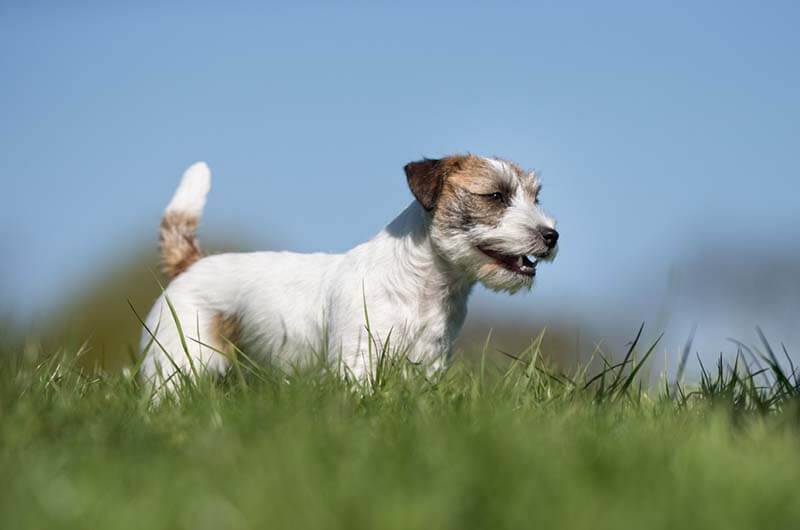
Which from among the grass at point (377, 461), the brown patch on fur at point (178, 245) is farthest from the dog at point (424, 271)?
the grass at point (377, 461)

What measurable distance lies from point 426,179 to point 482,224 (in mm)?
470

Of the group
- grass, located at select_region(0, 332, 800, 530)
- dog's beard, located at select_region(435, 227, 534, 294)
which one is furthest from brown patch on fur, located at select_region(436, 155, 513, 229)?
grass, located at select_region(0, 332, 800, 530)

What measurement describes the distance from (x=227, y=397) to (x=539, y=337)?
182 centimetres

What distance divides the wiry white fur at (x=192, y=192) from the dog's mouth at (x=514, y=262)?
2671 millimetres

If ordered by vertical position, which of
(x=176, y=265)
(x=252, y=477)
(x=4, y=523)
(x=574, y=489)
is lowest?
(x=176, y=265)

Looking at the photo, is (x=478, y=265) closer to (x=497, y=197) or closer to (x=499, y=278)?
(x=499, y=278)

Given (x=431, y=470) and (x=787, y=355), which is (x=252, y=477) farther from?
(x=787, y=355)

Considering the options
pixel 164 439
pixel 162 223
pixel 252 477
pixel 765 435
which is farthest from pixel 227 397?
pixel 162 223

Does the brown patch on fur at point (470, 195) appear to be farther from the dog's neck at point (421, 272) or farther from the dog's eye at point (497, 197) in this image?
the dog's neck at point (421, 272)

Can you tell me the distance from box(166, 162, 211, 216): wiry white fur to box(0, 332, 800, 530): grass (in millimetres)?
3194

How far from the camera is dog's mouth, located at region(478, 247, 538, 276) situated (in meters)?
5.76

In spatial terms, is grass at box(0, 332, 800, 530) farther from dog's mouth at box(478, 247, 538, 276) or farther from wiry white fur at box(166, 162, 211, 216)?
wiry white fur at box(166, 162, 211, 216)

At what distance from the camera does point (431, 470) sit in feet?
8.38

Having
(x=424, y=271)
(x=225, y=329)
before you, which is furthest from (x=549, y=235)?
(x=225, y=329)
